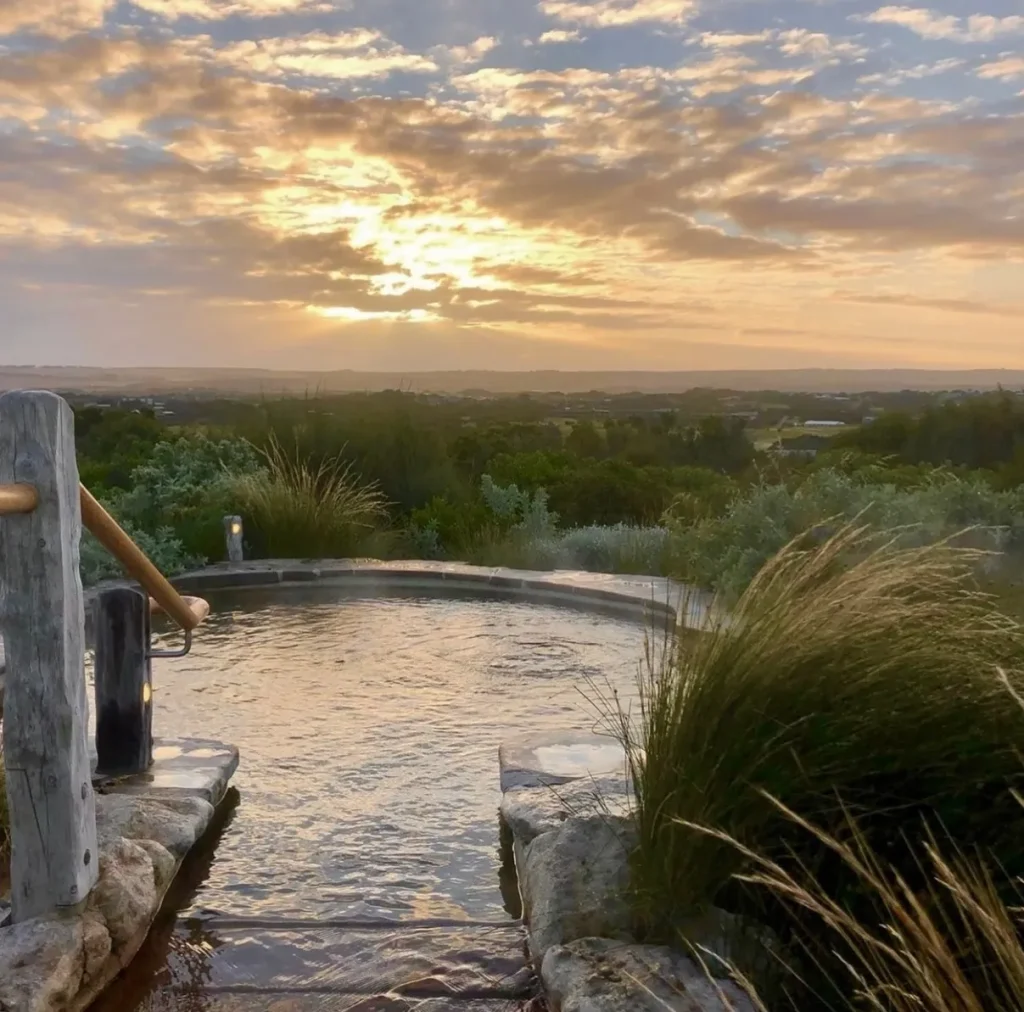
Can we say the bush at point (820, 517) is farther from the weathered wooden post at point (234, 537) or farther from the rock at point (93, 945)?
the rock at point (93, 945)

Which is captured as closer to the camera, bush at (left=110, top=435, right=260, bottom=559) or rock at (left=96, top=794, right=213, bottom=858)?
rock at (left=96, top=794, right=213, bottom=858)

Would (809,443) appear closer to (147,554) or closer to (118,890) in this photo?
(147,554)

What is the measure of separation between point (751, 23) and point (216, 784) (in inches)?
255

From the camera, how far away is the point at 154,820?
2.99 metres

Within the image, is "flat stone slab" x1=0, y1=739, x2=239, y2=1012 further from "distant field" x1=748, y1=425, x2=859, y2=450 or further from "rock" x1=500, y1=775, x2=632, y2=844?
"distant field" x1=748, y1=425, x2=859, y2=450

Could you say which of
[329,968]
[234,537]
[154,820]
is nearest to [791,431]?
[234,537]

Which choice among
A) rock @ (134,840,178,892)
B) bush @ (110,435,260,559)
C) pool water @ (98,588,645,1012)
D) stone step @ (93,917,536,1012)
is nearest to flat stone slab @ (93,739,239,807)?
pool water @ (98,588,645,1012)

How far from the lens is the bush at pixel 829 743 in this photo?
2176 millimetres

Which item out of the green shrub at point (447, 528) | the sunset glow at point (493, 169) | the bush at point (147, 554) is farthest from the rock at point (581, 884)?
the sunset glow at point (493, 169)

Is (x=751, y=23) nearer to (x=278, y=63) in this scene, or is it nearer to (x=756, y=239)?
(x=278, y=63)

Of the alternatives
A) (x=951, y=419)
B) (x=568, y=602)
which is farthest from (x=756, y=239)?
(x=568, y=602)

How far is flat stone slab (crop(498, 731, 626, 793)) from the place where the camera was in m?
3.42

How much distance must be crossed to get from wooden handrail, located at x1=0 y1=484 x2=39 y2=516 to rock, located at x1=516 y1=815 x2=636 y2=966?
147 centimetres

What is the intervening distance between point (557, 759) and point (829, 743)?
155 centimetres
